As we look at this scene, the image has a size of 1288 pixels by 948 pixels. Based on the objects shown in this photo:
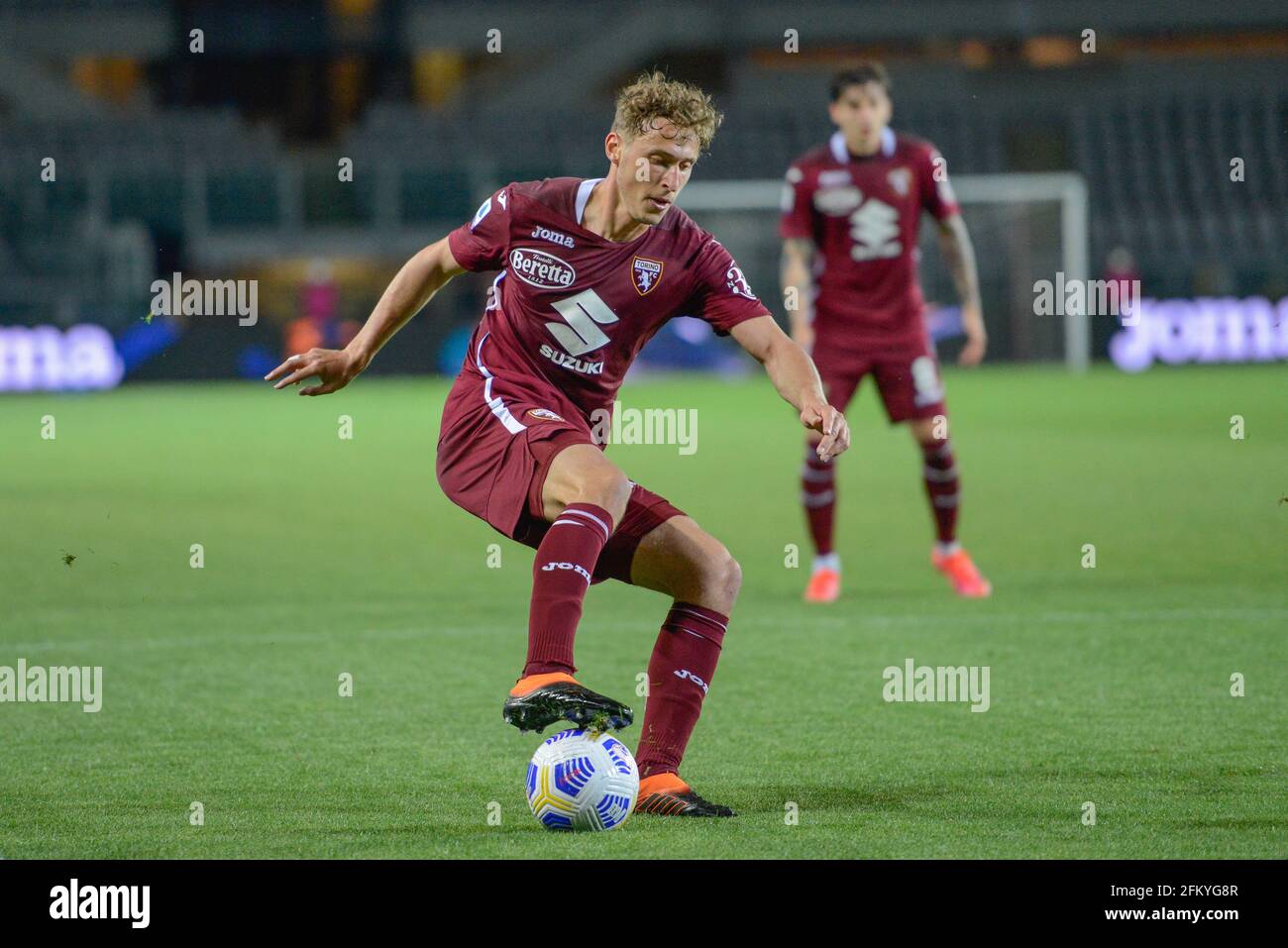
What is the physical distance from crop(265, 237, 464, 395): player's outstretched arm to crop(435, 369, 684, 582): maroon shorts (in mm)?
253

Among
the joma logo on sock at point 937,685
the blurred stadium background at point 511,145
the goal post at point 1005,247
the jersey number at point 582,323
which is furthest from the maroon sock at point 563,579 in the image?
the goal post at point 1005,247

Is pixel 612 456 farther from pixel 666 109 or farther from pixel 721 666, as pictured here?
pixel 666 109

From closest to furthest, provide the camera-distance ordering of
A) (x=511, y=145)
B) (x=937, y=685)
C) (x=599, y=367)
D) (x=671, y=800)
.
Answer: (x=671, y=800)
(x=599, y=367)
(x=937, y=685)
(x=511, y=145)

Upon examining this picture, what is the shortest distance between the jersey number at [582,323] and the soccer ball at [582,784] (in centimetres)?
102

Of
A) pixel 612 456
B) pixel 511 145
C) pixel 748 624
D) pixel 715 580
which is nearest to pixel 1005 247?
pixel 511 145

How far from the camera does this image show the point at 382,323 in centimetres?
482

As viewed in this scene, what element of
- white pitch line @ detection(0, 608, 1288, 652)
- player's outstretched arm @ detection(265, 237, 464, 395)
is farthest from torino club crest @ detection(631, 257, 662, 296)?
white pitch line @ detection(0, 608, 1288, 652)

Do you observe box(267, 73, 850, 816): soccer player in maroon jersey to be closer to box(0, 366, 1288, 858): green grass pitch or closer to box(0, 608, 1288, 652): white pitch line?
box(0, 366, 1288, 858): green grass pitch

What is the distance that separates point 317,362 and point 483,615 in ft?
10.8

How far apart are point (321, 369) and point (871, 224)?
13.7 ft

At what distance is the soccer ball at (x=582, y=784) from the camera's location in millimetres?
4137

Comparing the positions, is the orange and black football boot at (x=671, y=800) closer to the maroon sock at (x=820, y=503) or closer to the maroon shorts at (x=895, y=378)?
the maroon sock at (x=820, y=503)

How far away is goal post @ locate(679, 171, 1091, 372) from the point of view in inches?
1048
